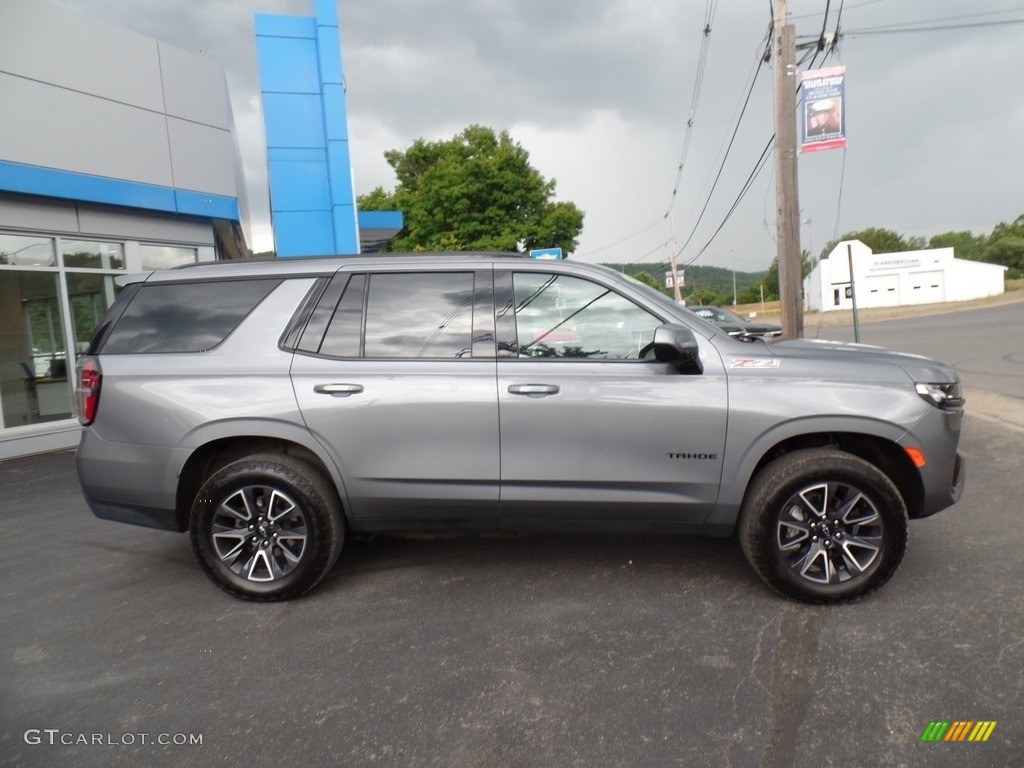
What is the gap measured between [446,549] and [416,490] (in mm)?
1050

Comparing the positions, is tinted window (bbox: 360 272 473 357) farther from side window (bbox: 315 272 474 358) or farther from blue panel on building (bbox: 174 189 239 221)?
blue panel on building (bbox: 174 189 239 221)

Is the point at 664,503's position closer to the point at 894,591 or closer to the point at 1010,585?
the point at 894,591

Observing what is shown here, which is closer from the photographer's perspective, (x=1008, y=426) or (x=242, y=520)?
(x=242, y=520)

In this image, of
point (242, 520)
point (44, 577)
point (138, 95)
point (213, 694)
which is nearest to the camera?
point (213, 694)

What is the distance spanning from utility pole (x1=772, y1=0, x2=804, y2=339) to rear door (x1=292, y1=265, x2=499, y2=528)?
6.62 meters

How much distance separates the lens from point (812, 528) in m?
3.42

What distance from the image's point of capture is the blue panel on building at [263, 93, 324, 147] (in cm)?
1360

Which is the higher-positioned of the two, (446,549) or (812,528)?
(812,528)

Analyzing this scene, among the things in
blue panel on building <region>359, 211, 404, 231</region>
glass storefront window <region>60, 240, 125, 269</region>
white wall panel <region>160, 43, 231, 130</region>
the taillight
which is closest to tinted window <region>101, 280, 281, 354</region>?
the taillight

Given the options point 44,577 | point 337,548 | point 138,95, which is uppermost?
point 138,95

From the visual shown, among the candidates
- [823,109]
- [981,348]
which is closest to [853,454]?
[823,109]

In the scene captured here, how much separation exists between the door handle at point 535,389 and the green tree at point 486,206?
2975cm

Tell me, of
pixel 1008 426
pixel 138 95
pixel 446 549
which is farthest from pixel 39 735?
pixel 138 95

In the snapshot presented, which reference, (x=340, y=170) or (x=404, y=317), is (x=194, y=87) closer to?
(x=340, y=170)
